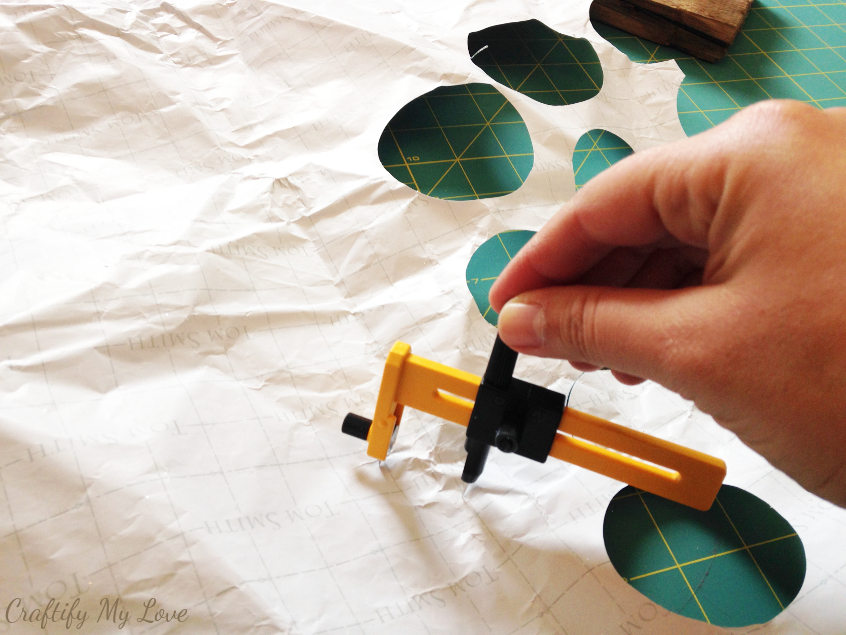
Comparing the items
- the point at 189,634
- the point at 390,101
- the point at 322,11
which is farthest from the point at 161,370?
the point at 322,11

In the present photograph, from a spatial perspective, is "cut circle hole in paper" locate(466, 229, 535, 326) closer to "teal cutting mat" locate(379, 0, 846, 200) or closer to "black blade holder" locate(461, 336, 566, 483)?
"teal cutting mat" locate(379, 0, 846, 200)

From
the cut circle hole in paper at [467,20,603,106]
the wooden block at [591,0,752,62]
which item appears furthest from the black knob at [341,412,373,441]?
the wooden block at [591,0,752,62]

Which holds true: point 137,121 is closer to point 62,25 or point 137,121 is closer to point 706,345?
point 62,25

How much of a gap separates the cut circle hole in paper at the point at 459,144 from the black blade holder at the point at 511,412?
32 centimetres

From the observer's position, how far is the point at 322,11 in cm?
88

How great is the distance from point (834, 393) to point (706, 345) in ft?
0.21

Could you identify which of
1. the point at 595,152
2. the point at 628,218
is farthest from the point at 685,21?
the point at 628,218

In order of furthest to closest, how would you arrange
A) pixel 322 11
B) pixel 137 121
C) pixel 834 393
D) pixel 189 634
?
pixel 322 11, pixel 137 121, pixel 189 634, pixel 834 393

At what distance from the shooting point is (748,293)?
360mm

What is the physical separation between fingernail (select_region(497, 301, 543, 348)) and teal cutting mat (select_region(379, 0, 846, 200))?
345 mm

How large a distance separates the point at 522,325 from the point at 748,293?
0.15 metres

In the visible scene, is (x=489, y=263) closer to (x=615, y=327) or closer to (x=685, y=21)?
(x=615, y=327)

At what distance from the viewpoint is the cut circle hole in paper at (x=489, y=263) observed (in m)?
0.70

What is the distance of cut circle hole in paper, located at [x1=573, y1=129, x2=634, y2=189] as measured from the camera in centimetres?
82
